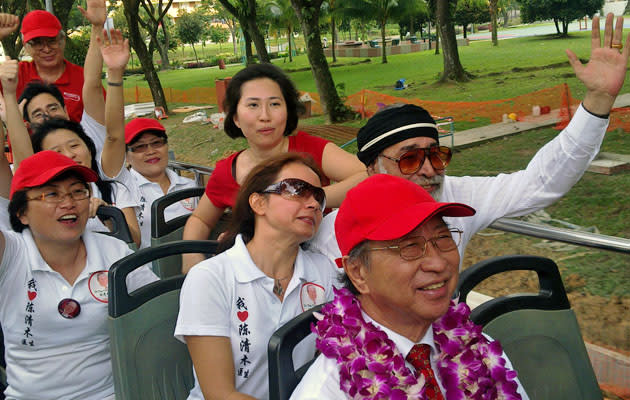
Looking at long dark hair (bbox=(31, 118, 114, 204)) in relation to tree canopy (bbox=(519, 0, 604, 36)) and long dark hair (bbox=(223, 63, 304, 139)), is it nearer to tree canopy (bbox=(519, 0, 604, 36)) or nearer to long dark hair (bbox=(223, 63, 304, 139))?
long dark hair (bbox=(223, 63, 304, 139))

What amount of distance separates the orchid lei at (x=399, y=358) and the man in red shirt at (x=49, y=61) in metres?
3.17

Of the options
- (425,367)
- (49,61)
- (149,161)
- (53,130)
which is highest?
(49,61)

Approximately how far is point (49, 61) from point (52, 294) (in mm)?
2295

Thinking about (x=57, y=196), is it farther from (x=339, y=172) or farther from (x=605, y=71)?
(x=605, y=71)

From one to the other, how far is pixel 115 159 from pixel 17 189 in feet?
3.09

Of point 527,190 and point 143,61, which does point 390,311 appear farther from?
point 143,61

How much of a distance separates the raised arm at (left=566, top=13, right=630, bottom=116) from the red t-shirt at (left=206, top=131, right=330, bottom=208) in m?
1.17

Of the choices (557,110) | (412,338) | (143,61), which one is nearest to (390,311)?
(412,338)

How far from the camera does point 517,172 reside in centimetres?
225

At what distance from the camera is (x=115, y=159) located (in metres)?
3.32

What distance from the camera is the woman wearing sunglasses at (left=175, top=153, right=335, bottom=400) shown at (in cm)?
196

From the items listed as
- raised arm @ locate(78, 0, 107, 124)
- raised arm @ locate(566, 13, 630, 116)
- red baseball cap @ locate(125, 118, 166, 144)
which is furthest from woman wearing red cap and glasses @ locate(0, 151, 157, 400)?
raised arm @ locate(566, 13, 630, 116)

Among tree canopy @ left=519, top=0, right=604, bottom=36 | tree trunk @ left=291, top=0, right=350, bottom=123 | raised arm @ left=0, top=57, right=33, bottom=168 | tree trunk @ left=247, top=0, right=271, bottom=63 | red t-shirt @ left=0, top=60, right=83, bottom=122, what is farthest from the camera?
tree canopy @ left=519, top=0, right=604, bottom=36

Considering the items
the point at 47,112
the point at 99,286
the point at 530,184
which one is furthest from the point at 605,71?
the point at 47,112
